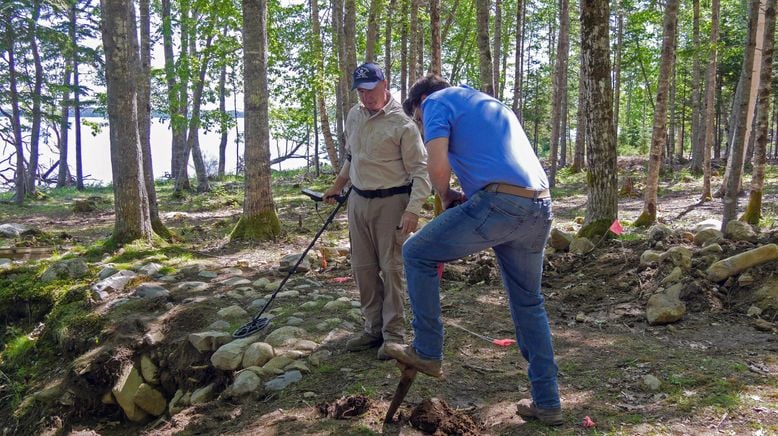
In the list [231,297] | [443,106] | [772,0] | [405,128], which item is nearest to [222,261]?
[231,297]

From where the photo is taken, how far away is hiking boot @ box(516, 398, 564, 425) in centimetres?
308

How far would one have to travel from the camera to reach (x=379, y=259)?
4230mm

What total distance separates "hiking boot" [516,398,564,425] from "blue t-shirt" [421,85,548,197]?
1.22m

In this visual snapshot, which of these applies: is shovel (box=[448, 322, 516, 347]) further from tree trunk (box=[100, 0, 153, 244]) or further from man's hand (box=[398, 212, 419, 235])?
tree trunk (box=[100, 0, 153, 244])

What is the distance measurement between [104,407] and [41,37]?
53.7 feet

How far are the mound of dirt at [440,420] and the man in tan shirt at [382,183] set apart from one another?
95cm

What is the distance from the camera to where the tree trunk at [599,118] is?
25.4ft

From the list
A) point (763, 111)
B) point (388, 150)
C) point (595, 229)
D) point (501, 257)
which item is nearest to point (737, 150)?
point (763, 111)

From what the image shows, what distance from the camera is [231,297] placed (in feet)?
19.7

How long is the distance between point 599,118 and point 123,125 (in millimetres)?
6700

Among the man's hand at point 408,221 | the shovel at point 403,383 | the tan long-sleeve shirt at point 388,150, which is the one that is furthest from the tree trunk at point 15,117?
the shovel at point 403,383

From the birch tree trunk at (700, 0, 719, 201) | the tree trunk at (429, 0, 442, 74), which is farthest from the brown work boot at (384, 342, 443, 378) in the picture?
the birch tree trunk at (700, 0, 719, 201)

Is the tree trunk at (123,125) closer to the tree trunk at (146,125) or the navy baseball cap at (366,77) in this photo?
the tree trunk at (146,125)

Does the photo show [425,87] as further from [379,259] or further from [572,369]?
[572,369]
